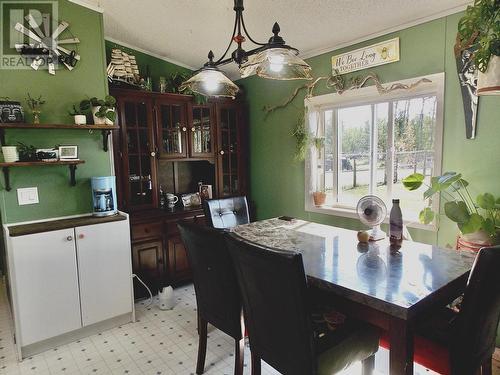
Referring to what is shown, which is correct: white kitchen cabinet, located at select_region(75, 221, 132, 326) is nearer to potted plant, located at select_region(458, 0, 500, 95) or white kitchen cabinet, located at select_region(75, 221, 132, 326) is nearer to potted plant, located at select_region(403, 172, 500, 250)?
potted plant, located at select_region(403, 172, 500, 250)

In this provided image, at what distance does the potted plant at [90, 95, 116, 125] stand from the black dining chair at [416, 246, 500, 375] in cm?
267

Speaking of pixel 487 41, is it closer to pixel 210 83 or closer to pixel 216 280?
pixel 210 83

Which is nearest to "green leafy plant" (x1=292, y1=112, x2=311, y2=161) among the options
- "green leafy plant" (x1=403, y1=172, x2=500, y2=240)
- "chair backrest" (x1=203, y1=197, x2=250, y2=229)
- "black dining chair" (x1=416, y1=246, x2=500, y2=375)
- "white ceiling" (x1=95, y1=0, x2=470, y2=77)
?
"white ceiling" (x1=95, y1=0, x2=470, y2=77)

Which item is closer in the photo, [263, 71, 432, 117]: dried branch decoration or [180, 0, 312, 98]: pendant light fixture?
[180, 0, 312, 98]: pendant light fixture

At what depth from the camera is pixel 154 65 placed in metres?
3.62

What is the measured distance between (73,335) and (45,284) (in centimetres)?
50

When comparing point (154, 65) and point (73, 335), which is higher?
point (154, 65)

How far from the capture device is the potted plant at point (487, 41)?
1439mm

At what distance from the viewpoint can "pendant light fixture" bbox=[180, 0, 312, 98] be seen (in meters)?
1.61

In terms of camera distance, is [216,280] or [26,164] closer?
[216,280]

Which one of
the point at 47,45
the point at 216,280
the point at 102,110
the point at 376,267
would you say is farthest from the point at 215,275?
the point at 47,45

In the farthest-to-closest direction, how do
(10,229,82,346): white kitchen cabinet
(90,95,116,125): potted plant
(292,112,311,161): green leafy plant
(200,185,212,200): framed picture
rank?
1. (200,185,212,200): framed picture
2. (292,112,311,161): green leafy plant
3. (90,95,116,125): potted plant
4. (10,229,82,346): white kitchen cabinet

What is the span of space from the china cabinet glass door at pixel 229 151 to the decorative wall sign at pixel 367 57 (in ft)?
4.48

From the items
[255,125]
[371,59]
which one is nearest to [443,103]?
[371,59]
